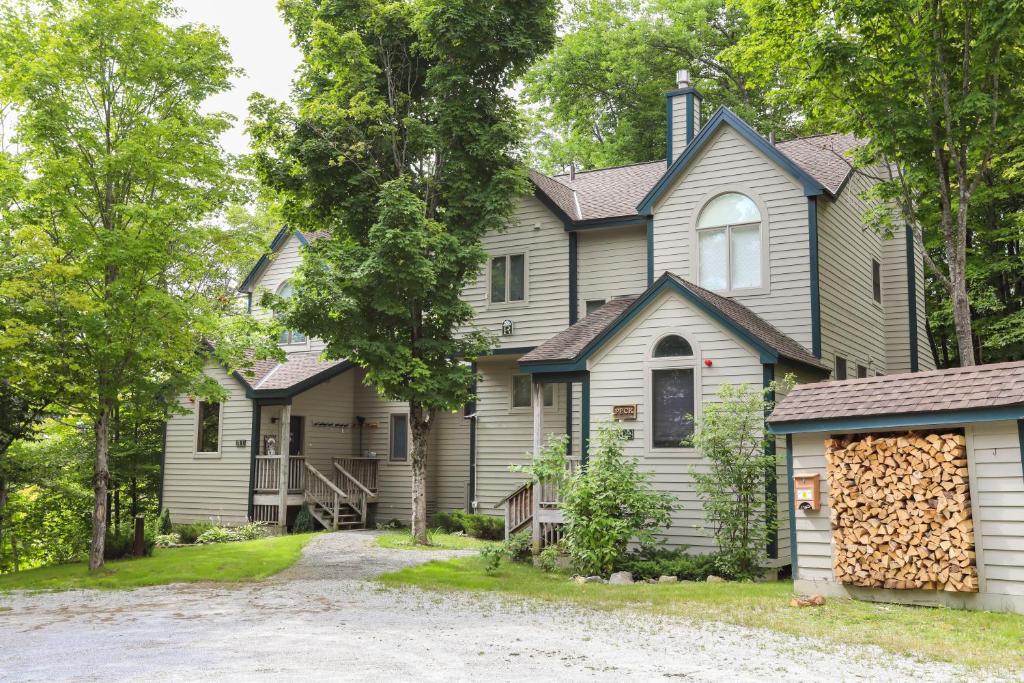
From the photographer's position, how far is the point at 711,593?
439 inches

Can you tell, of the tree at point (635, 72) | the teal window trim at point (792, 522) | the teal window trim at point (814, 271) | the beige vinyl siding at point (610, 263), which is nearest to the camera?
the teal window trim at point (792, 522)

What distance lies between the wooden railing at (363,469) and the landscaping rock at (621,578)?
421 inches

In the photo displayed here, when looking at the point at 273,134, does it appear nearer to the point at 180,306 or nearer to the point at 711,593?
the point at 180,306

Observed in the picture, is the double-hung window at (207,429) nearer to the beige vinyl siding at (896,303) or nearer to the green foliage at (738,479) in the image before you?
the green foliage at (738,479)

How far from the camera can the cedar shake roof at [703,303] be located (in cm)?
1428

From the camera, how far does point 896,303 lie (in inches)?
779

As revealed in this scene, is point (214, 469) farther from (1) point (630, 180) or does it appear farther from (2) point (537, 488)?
(1) point (630, 180)

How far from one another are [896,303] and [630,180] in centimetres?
684

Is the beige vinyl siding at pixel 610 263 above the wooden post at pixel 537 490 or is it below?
above

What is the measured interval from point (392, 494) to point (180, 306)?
9.81 m

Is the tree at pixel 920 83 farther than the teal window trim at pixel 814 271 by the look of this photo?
No

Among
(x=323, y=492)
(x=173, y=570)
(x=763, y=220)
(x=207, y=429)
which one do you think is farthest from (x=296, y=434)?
(x=763, y=220)

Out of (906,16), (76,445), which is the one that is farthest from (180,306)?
(906,16)

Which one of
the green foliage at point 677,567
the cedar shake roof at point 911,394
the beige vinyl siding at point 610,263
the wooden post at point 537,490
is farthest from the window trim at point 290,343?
the cedar shake roof at point 911,394
